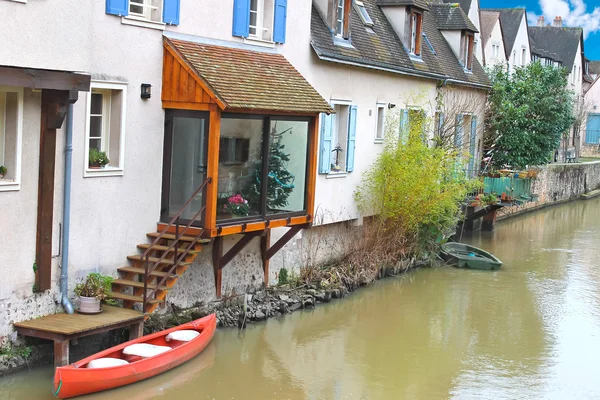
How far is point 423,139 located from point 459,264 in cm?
361

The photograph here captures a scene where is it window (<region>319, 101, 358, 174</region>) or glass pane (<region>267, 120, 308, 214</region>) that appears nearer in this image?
glass pane (<region>267, 120, 308, 214</region>)

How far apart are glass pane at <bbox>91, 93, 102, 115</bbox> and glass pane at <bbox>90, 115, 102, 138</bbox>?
10cm

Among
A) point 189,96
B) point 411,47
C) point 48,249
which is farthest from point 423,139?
point 48,249

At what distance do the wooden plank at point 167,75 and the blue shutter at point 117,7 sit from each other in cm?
123

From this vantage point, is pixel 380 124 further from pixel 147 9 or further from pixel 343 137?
pixel 147 9

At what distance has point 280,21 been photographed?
17.2 metres

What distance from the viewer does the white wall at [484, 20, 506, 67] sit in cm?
3712

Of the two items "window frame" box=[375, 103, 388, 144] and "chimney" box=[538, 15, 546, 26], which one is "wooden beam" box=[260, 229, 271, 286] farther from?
"chimney" box=[538, 15, 546, 26]

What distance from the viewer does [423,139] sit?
2316cm

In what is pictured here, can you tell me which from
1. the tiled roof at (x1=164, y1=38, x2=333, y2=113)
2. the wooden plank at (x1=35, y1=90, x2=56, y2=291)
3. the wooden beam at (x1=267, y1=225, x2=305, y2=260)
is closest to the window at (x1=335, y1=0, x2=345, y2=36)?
the tiled roof at (x1=164, y1=38, x2=333, y2=113)

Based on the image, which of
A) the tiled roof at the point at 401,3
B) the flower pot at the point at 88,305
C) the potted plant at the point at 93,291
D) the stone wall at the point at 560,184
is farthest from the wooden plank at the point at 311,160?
the stone wall at the point at 560,184

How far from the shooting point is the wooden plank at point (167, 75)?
14344mm

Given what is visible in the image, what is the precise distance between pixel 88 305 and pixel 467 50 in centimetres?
1912

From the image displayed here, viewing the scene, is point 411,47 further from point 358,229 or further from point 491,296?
point 491,296
